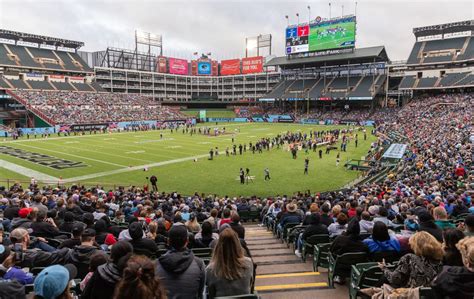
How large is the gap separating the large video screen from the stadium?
0.37 meters

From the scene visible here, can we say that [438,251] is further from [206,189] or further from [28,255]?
[206,189]

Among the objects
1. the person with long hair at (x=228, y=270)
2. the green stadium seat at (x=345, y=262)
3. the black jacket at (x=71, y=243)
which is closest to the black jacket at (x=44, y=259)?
the black jacket at (x=71, y=243)

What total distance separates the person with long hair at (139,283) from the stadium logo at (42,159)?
29.5 metres

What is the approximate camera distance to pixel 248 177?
26203mm

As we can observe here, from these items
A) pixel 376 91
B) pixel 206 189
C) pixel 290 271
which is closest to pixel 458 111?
pixel 376 91

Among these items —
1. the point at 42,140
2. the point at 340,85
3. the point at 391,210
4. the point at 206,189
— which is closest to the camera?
the point at 391,210

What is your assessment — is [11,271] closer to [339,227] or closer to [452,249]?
[452,249]

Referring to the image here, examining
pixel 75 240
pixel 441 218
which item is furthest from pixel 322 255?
pixel 75 240

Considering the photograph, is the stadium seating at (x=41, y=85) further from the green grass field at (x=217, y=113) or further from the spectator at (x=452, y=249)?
the spectator at (x=452, y=249)

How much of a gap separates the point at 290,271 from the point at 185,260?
13.0ft

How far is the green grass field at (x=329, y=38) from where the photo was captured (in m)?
81.1

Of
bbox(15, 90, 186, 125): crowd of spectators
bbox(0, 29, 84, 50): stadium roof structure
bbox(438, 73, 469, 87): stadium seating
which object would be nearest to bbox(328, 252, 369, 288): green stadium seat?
bbox(15, 90, 186, 125): crowd of spectators

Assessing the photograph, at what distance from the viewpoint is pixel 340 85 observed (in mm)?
88000

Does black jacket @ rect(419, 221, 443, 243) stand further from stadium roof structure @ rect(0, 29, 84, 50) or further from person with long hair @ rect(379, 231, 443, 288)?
stadium roof structure @ rect(0, 29, 84, 50)
